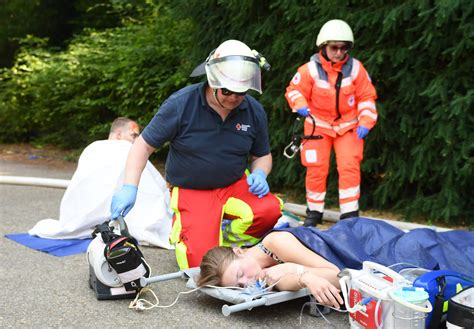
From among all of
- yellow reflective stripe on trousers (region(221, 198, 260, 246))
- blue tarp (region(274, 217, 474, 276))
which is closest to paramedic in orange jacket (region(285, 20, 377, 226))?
yellow reflective stripe on trousers (region(221, 198, 260, 246))

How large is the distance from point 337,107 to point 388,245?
237 cm

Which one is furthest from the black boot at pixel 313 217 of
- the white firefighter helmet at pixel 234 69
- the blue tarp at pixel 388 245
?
the white firefighter helmet at pixel 234 69

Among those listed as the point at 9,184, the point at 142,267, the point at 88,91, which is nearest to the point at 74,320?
the point at 142,267

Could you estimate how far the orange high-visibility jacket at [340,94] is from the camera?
597 centimetres

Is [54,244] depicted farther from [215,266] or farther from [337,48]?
[337,48]

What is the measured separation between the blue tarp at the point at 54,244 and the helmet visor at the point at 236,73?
196cm

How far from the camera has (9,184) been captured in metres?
8.29

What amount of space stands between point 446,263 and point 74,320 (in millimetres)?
2150

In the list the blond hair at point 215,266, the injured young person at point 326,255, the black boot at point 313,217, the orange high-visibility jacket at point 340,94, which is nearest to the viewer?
the injured young person at point 326,255

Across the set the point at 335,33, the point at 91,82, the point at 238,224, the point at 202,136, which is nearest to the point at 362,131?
the point at 335,33

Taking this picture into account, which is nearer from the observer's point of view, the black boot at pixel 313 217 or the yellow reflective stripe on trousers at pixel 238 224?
the yellow reflective stripe on trousers at pixel 238 224

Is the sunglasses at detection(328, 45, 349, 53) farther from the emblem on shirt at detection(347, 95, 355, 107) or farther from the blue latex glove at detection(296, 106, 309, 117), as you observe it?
the blue latex glove at detection(296, 106, 309, 117)

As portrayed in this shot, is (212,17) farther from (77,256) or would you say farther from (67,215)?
(77,256)

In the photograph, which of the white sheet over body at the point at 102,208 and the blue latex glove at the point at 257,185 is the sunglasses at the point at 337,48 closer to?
the blue latex glove at the point at 257,185
